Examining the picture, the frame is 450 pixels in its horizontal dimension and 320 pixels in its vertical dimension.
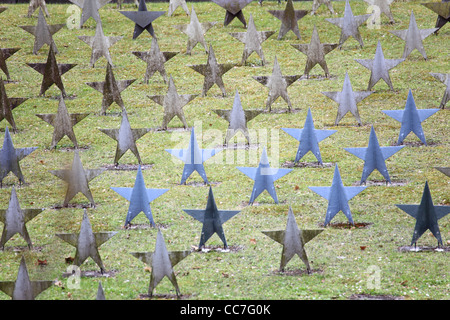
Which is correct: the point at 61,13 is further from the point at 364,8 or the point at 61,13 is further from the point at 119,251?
the point at 119,251

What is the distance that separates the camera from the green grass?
8.88 m

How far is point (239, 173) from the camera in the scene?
1212cm

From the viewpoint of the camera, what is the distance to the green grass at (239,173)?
8883 mm

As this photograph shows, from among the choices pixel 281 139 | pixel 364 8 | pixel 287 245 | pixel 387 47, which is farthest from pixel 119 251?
pixel 364 8

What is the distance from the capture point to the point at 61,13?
66.1 feet

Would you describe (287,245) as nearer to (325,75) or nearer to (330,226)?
(330,226)

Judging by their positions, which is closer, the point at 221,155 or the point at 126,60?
the point at 221,155

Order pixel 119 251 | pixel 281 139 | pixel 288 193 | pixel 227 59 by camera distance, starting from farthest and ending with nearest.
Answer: pixel 227 59 → pixel 281 139 → pixel 288 193 → pixel 119 251

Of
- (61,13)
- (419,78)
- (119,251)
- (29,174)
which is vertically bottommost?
(119,251)

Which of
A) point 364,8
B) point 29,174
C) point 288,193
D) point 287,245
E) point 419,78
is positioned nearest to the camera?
point 287,245

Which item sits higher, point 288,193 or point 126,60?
point 126,60

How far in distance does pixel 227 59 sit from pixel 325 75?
2.32 meters

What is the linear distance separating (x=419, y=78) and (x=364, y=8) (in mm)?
4376

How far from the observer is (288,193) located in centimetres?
1130
